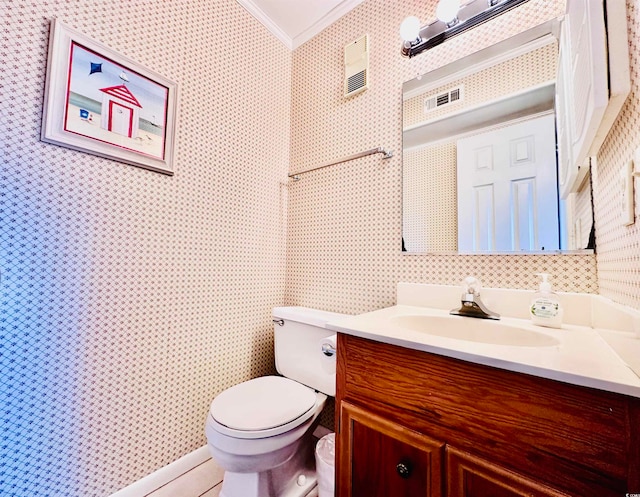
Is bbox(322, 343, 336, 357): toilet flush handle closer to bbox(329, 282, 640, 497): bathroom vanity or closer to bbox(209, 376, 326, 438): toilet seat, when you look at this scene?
bbox(209, 376, 326, 438): toilet seat

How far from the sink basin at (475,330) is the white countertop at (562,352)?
0.03 metres

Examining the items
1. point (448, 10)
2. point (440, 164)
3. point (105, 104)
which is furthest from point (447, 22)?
point (105, 104)

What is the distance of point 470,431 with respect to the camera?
62cm

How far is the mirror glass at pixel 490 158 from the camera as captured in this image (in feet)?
3.31

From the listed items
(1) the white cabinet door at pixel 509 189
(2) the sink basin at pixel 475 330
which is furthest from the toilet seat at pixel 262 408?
(1) the white cabinet door at pixel 509 189

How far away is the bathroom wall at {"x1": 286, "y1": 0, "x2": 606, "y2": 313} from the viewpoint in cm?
108

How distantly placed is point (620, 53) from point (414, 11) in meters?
1.06

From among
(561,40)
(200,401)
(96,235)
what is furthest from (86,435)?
(561,40)

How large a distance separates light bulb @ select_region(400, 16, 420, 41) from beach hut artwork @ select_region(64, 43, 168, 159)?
1.13 metres

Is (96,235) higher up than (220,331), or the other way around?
(96,235)

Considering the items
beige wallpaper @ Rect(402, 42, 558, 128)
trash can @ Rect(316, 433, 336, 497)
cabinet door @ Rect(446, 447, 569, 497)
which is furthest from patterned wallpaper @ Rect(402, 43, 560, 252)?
trash can @ Rect(316, 433, 336, 497)

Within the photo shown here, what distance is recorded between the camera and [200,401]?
1.31 m

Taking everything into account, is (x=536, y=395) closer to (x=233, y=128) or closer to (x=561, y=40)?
(x=561, y=40)

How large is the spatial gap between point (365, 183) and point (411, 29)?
711 millimetres
